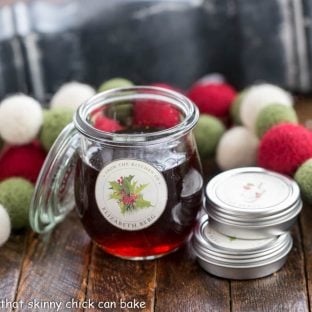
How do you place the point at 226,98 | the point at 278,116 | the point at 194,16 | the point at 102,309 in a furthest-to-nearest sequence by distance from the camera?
the point at 194,16 → the point at 226,98 → the point at 278,116 → the point at 102,309

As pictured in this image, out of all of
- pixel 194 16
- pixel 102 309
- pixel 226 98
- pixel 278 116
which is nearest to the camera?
pixel 102 309

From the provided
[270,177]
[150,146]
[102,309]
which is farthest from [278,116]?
[102,309]

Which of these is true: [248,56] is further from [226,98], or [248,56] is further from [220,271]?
[220,271]

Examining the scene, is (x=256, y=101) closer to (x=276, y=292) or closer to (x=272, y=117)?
(x=272, y=117)

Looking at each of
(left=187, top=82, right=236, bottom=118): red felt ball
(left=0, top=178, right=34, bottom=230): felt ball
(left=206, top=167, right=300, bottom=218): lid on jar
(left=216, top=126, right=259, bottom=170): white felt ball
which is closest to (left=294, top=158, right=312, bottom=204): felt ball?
(left=206, top=167, right=300, bottom=218): lid on jar

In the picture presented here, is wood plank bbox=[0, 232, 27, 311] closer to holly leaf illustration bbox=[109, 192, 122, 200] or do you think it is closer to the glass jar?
the glass jar

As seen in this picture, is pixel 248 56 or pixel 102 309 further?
pixel 248 56

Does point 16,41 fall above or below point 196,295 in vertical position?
above
